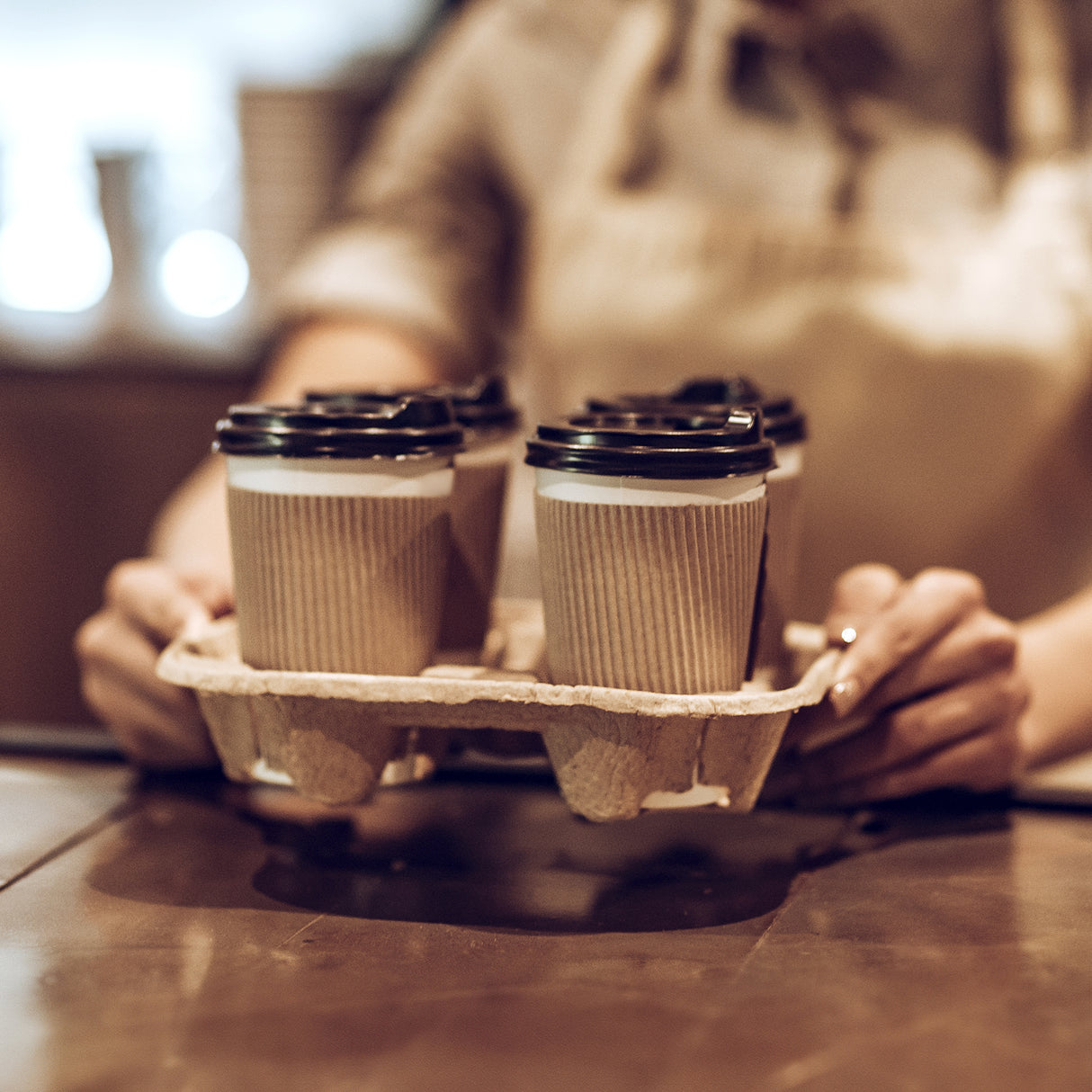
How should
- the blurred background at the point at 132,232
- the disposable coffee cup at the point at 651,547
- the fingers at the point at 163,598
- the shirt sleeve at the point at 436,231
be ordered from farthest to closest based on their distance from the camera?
the blurred background at the point at 132,232 → the shirt sleeve at the point at 436,231 → the fingers at the point at 163,598 → the disposable coffee cup at the point at 651,547

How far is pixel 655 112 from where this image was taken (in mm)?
1368

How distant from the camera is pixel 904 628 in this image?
0.69m

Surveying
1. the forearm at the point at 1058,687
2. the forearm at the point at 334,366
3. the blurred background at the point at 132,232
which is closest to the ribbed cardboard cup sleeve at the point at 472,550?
the forearm at the point at 1058,687

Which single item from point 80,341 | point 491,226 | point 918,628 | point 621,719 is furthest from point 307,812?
point 80,341

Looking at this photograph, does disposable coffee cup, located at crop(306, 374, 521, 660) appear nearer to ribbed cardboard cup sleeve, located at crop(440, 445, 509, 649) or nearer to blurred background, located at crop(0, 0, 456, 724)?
ribbed cardboard cup sleeve, located at crop(440, 445, 509, 649)

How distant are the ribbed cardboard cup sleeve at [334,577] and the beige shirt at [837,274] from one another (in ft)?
2.39

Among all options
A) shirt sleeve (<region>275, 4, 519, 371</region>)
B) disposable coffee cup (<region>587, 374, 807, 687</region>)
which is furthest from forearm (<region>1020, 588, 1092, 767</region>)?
shirt sleeve (<region>275, 4, 519, 371</region>)

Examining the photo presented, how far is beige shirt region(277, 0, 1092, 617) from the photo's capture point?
1.21 m

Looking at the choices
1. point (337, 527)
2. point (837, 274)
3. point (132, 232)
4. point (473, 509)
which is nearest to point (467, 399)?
point (473, 509)

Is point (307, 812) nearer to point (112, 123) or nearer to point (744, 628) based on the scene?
point (744, 628)

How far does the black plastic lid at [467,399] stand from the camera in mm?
707

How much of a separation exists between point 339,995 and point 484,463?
32cm

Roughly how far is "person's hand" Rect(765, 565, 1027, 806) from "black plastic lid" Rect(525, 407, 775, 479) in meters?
0.17

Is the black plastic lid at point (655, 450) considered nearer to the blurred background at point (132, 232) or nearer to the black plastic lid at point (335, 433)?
the black plastic lid at point (335, 433)
